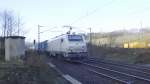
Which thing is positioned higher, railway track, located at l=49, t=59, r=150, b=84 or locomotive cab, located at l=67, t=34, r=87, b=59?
locomotive cab, located at l=67, t=34, r=87, b=59

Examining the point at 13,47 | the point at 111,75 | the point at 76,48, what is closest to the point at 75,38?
the point at 76,48

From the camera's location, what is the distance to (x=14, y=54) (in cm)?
2220

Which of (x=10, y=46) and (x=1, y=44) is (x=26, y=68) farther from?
(x=1, y=44)

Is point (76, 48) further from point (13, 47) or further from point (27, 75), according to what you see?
point (27, 75)

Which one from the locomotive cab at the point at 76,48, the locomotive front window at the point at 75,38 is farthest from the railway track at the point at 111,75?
the locomotive front window at the point at 75,38

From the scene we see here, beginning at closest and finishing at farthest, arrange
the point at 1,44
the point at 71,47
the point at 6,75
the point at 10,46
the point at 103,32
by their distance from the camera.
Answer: the point at 6,75 → the point at 10,46 → the point at 1,44 → the point at 71,47 → the point at 103,32

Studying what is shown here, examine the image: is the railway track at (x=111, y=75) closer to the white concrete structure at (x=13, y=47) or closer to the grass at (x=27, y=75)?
the grass at (x=27, y=75)

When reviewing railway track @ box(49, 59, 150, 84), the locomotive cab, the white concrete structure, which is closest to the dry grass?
the locomotive cab

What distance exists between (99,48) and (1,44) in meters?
35.9

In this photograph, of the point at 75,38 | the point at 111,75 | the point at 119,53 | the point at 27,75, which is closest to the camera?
the point at 27,75

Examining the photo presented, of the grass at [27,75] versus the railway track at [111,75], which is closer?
the grass at [27,75]

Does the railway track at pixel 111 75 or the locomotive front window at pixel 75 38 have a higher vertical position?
the locomotive front window at pixel 75 38

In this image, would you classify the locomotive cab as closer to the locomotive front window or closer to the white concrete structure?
the locomotive front window

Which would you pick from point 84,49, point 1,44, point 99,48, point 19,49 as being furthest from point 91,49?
point 19,49
